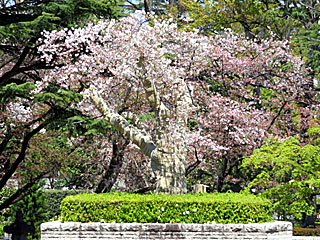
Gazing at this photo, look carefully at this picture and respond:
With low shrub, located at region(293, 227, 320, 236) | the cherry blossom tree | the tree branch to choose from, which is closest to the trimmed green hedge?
the cherry blossom tree

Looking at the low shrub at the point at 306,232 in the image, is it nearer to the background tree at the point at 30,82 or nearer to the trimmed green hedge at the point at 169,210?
the trimmed green hedge at the point at 169,210

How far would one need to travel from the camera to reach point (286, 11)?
1923 centimetres

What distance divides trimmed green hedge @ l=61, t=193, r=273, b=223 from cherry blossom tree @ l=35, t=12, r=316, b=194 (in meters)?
1.60

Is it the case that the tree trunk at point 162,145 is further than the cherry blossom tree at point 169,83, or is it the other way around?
the cherry blossom tree at point 169,83

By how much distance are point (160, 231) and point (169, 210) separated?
55 cm

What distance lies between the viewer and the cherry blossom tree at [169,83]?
38.3 ft

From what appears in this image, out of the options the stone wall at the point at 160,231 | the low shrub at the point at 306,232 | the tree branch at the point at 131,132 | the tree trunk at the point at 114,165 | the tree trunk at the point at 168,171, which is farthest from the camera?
the low shrub at the point at 306,232

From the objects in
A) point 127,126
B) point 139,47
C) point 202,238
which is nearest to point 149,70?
point 139,47

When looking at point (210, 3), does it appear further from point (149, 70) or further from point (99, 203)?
point (99, 203)

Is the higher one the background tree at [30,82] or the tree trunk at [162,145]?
the background tree at [30,82]

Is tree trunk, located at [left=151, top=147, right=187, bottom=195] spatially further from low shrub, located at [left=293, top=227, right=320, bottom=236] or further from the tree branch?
low shrub, located at [left=293, top=227, right=320, bottom=236]

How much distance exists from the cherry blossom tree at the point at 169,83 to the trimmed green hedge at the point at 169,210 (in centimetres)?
160

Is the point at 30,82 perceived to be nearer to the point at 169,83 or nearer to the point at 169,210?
the point at 169,83

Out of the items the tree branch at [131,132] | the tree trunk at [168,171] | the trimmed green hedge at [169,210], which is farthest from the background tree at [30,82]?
the trimmed green hedge at [169,210]
